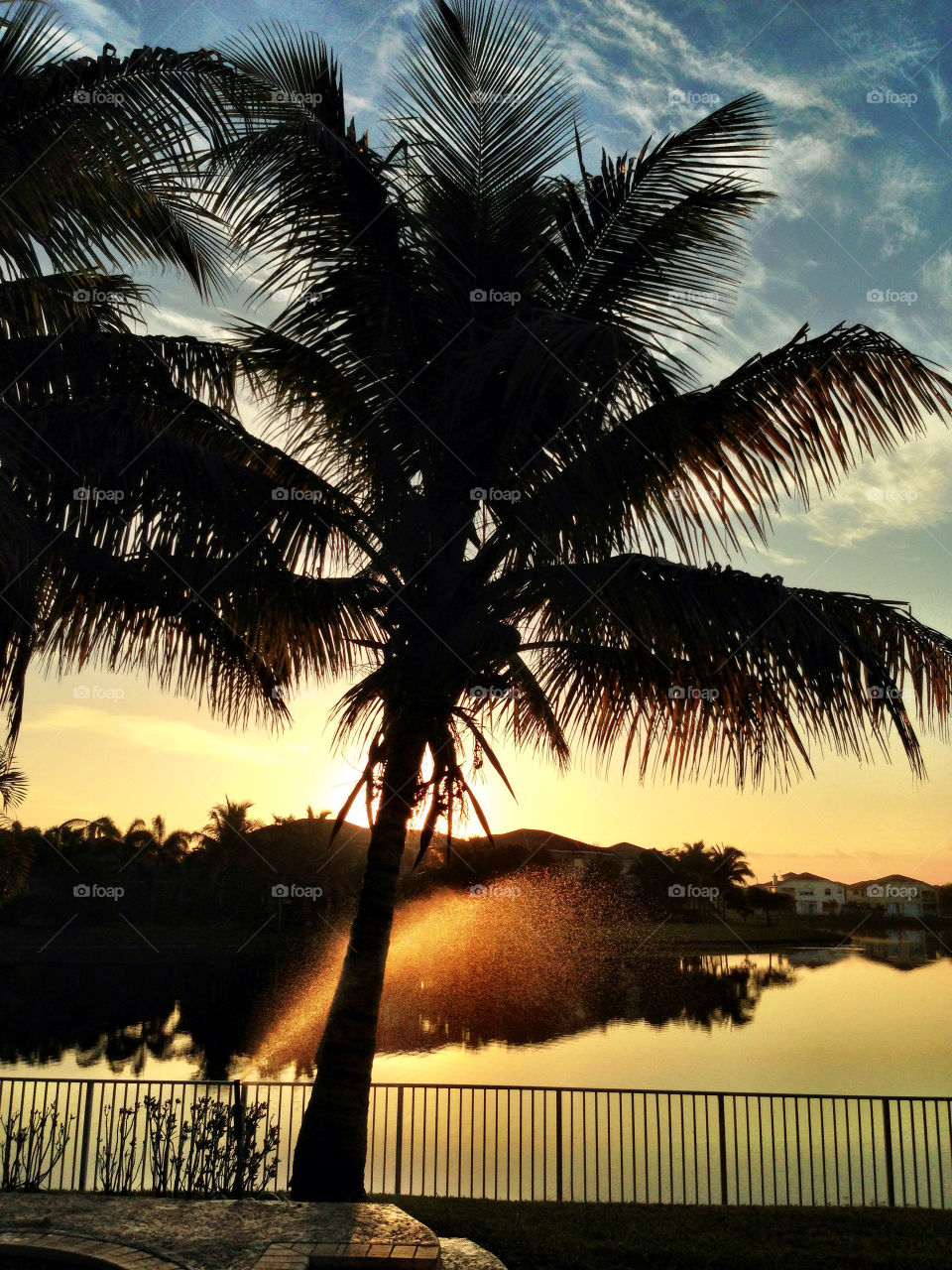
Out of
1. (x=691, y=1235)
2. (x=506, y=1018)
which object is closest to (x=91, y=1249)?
(x=691, y=1235)

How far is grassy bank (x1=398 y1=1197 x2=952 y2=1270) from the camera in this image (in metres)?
8.45

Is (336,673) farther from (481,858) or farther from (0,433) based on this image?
(481,858)

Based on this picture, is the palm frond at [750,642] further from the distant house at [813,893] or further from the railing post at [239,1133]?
the distant house at [813,893]

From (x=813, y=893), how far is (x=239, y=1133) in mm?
134508

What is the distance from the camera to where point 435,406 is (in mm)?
9117

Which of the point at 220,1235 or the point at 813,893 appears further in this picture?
the point at 813,893

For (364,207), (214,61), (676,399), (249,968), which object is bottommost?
(249,968)

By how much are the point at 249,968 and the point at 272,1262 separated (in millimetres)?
77696

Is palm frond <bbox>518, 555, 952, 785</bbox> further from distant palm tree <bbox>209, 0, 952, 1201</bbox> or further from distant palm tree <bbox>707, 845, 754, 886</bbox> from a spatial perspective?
distant palm tree <bbox>707, 845, 754, 886</bbox>

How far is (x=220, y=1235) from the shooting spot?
6.41 meters

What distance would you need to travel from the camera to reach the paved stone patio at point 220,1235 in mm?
5852

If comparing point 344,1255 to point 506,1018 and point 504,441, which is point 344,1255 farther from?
point 506,1018

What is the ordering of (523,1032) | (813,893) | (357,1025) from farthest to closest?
(813,893) → (523,1032) → (357,1025)

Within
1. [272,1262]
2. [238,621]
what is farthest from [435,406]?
[272,1262]
